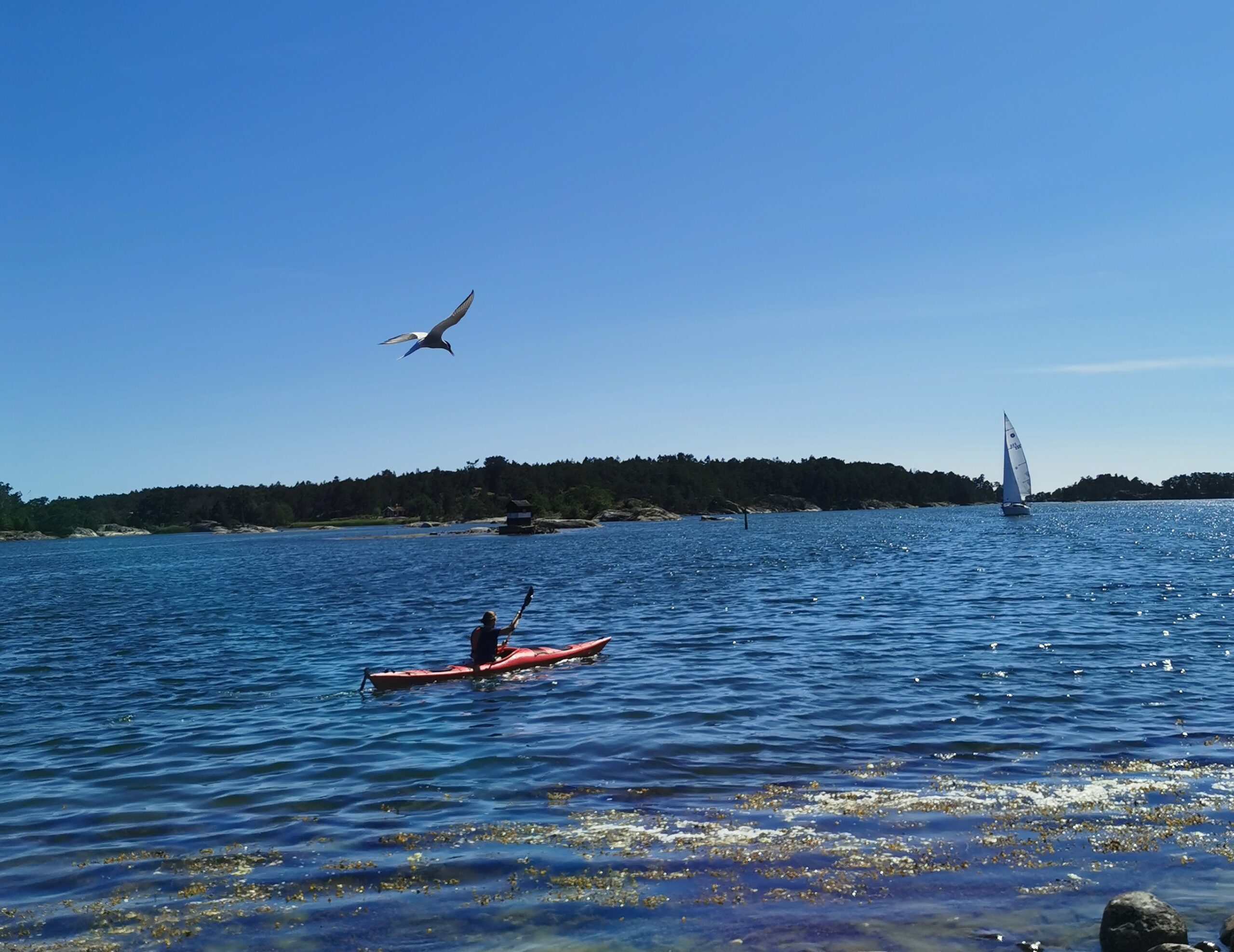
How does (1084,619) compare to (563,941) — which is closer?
(563,941)

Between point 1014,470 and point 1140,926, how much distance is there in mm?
116183

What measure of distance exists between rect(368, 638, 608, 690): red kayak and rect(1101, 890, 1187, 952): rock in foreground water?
1533cm

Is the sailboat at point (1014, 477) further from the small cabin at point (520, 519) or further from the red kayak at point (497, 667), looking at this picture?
the red kayak at point (497, 667)

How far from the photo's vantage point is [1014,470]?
4535 inches

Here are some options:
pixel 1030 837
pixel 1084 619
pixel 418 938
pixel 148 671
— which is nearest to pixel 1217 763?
pixel 1030 837

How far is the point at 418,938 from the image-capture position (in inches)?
328

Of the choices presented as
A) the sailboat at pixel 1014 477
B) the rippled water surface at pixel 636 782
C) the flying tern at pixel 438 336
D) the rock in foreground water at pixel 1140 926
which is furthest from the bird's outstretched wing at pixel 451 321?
the sailboat at pixel 1014 477

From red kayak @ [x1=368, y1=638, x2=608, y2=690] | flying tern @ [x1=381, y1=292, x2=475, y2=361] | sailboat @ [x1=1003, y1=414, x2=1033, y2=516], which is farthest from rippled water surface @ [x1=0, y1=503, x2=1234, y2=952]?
sailboat @ [x1=1003, y1=414, x2=1033, y2=516]

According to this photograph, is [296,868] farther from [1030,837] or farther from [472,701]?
[472,701]

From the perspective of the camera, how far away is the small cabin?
123625 millimetres

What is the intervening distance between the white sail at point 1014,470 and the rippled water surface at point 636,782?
8127cm

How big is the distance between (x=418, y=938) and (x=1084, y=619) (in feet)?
84.3

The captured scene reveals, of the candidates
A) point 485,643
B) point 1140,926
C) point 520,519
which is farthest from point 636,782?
point 520,519

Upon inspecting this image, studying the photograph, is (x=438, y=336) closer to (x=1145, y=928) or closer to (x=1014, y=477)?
(x=1145, y=928)
